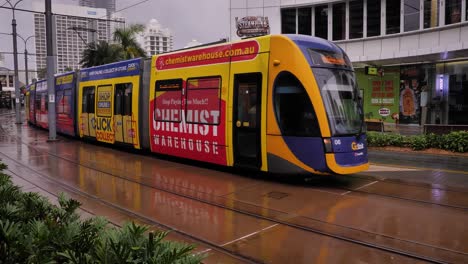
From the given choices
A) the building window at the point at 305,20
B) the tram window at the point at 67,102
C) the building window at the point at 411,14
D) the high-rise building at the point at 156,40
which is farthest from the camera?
the high-rise building at the point at 156,40

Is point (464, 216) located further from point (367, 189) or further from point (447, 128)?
point (447, 128)

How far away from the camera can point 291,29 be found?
26625 mm

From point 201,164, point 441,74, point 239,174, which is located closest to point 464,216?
point 239,174

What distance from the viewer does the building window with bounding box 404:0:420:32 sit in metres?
22.0

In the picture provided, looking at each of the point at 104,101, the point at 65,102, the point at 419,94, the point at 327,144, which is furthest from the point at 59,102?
the point at 419,94

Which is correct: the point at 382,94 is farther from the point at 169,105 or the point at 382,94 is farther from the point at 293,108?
the point at 293,108

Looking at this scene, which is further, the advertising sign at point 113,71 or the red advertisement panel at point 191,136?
the advertising sign at point 113,71

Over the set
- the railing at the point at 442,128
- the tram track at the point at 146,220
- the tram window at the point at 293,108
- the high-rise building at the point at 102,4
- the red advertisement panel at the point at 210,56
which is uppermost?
the high-rise building at the point at 102,4

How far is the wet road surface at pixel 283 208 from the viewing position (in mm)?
5293

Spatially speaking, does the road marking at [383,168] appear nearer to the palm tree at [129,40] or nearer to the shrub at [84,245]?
the shrub at [84,245]

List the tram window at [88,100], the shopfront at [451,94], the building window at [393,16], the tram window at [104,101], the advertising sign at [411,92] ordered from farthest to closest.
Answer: the building window at [393,16] < the advertising sign at [411,92] < the shopfront at [451,94] < the tram window at [88,100] < the tram window at [104,101]

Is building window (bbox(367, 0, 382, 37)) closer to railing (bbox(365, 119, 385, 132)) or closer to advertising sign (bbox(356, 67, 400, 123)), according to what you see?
advertising sign (bbox(356, 67, 400, 123))

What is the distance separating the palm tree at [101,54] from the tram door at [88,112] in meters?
17.5

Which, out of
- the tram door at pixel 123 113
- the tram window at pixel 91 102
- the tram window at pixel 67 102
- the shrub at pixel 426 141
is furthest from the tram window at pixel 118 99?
the shrub at pixel 426 141
